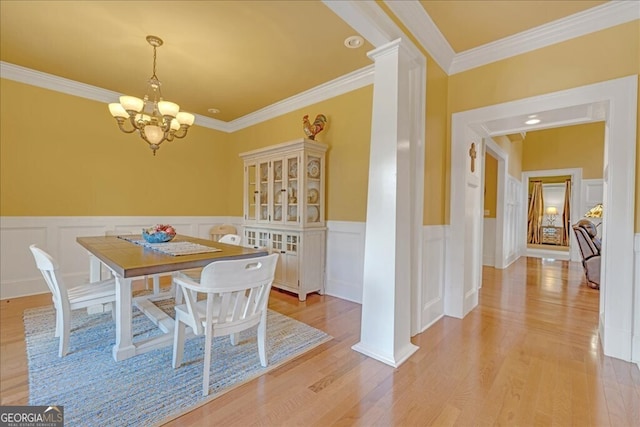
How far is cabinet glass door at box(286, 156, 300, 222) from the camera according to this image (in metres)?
3.41

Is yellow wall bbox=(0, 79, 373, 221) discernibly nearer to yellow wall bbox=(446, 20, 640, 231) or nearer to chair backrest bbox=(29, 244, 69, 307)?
yellow wall bbox=(446, 20, 640, 231)

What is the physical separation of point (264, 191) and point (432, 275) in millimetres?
2354

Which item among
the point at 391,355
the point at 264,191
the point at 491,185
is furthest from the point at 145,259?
the point at 491,185

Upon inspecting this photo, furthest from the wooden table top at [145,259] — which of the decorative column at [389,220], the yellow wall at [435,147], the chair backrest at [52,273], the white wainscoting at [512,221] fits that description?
the white wainscoting at [512,221]

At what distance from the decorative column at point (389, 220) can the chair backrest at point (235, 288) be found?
0.79 metres

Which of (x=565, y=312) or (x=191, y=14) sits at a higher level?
(x=191, y=14)

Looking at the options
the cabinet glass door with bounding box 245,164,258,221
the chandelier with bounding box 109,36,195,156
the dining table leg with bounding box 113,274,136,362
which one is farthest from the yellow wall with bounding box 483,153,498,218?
the dining table leg with bounding box 113,274,136,362

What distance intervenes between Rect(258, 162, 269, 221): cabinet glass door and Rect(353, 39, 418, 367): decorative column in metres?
1.99

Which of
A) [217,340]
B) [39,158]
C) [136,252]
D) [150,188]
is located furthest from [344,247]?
[39,158]

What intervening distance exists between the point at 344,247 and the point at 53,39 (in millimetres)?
3465

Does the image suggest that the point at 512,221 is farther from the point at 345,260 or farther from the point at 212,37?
the point at 212,37

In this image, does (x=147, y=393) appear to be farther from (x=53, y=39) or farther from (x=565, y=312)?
(x=565, y=312)

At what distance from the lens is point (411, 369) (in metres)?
1.89

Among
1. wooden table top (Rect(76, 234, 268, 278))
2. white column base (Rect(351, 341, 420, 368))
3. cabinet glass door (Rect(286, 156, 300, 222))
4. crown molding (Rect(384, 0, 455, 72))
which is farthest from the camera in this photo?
cabinet glass door (Rect(286, 156, 300, 222))
